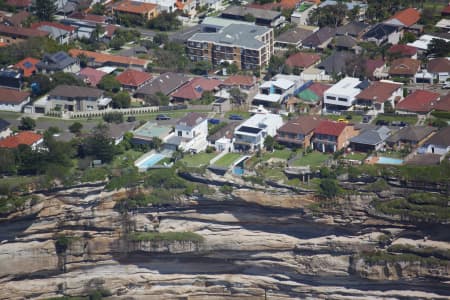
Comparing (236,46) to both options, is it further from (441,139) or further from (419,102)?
(441,139)

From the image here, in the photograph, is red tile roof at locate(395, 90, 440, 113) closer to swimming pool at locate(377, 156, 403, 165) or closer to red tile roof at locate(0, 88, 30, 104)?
swimming pool at locate(377, 156, 403, 165)

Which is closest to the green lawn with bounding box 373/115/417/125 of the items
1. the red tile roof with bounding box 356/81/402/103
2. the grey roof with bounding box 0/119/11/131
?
the red tile roof with bounding box 356/81/402/103

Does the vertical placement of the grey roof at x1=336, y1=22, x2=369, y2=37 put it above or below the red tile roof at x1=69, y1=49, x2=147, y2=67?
above

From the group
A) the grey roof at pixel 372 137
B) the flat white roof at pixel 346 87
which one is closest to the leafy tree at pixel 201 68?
the flat white roof at pixel 346 87

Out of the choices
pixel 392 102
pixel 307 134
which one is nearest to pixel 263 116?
pixel 307 134

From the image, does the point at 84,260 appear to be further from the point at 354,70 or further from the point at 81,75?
the point at 354,70

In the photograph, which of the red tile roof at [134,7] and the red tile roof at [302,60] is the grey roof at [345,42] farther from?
the red tile roof at [134,7]
